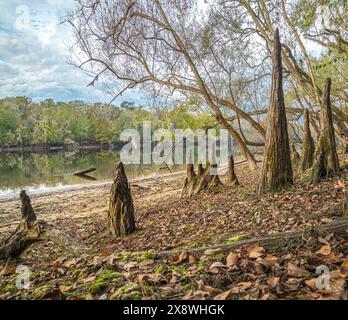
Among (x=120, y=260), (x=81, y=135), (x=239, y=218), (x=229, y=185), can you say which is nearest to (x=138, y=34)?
(x=229, y=185)

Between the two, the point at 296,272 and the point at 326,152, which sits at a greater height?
the point at 326,152

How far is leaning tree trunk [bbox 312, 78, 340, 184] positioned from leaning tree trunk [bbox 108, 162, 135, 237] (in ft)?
13.5

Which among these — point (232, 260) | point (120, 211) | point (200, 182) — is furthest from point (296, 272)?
point (200, 182)

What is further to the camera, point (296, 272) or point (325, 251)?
point (325, 251)

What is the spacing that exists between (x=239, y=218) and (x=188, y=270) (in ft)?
9.33

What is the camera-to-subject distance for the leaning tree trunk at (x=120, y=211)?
6.86 meters

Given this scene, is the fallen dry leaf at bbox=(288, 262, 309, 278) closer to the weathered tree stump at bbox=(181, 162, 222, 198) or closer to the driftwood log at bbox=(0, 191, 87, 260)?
the driftwood log at bbox=(0, 191, 87, 260)

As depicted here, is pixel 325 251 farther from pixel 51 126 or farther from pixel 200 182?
pixel 51 126

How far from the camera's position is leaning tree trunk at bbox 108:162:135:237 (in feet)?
22.5

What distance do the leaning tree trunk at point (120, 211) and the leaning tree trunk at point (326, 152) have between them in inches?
162

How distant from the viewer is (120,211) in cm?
691

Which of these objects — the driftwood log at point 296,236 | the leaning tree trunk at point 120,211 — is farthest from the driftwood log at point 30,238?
the driftwood log at point 296,236

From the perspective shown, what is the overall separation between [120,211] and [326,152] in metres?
4.95
